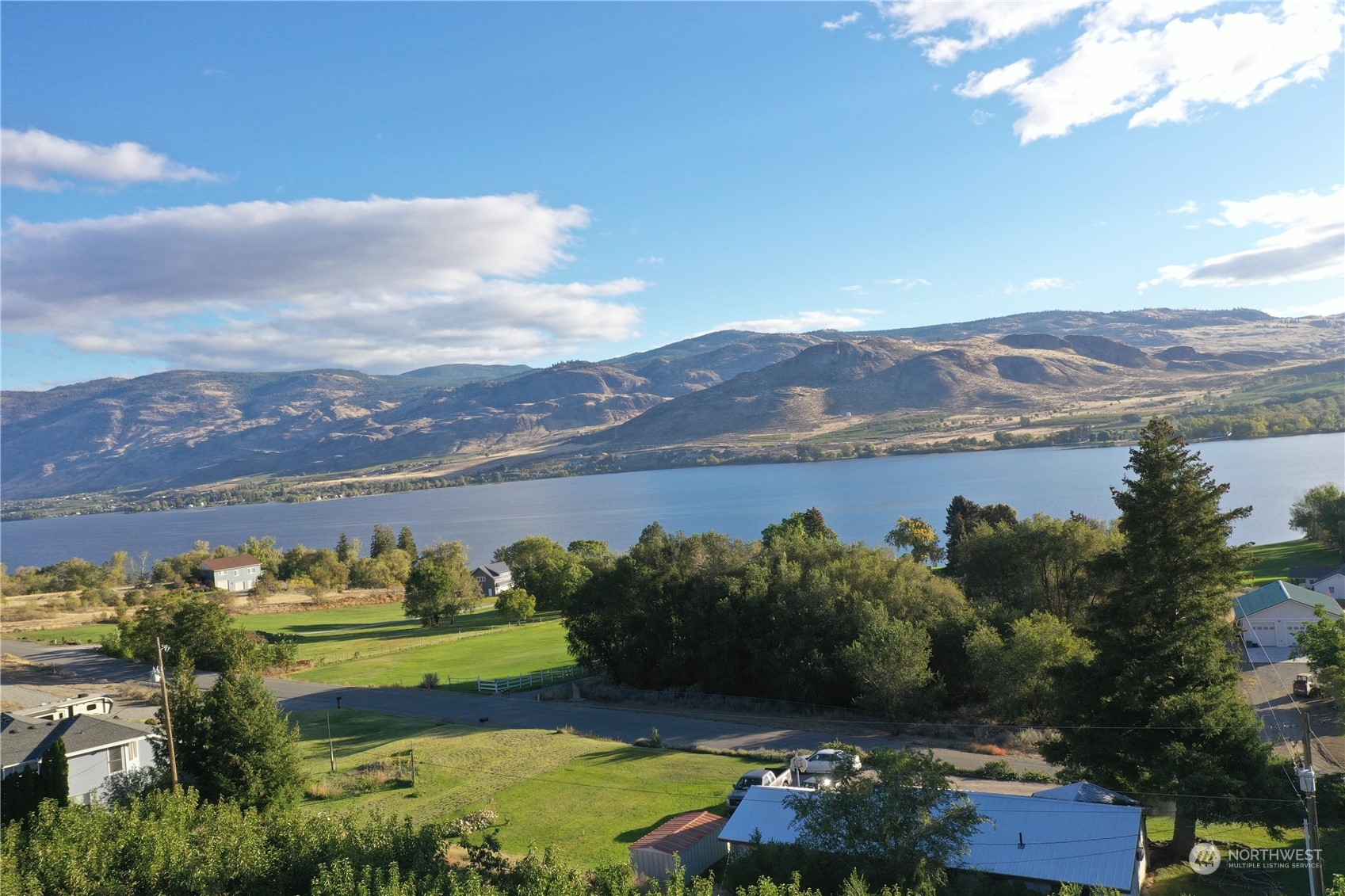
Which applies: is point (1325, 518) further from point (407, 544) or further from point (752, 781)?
point (407, 544)

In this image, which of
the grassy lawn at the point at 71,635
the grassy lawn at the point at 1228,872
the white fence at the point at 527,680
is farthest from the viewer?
the grassy lawn at the point at 71,635

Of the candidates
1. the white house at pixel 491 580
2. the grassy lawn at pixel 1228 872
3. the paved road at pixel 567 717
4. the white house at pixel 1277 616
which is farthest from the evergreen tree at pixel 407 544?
the grassy lawn at pixel 1228 872

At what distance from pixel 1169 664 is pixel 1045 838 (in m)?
4.93

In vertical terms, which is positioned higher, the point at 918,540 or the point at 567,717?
the point at 918,540

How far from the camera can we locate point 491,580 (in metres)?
84.1

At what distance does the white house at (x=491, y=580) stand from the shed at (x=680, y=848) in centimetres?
6736

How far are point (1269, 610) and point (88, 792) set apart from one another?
4743cm

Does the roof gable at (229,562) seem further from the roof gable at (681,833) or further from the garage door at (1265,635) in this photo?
the garage door at (1265,635)

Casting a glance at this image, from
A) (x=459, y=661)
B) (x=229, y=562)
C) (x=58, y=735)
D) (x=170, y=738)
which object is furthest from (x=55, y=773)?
(x=229, y=562)

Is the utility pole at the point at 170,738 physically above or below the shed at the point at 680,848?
above

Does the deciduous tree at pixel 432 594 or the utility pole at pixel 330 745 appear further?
the deciduous tree at pixel 432 594

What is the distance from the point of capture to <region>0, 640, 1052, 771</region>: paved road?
26250 mm

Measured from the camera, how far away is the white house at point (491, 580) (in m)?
83.7

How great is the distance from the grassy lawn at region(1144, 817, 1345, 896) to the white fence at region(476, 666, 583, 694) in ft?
83.8
